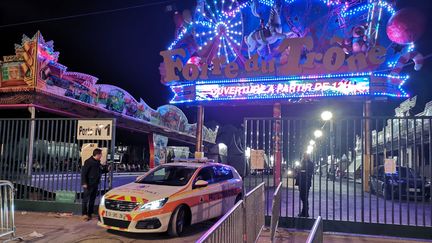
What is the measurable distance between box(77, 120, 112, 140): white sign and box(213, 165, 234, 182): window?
10.4 ft

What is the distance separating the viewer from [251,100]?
21.3 m

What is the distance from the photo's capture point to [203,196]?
9.45m

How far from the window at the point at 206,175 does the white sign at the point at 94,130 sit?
294 cm

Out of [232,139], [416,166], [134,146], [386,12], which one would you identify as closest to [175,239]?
[416,166]

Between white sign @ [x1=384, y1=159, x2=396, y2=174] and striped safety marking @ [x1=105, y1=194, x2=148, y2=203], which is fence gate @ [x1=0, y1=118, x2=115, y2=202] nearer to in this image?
striped safety marking @ [x1=105, y1=194, x2=148, y2=203]

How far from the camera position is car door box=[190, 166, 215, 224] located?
9.15 metres

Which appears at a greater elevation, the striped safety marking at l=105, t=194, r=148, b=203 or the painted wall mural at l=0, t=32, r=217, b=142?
the painted wall mural at l=0, t=32, r=217, b=142

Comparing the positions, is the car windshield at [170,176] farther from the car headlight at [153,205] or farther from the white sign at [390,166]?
the white sign at [390,166]

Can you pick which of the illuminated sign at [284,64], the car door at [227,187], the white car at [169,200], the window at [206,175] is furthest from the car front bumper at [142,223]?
the illuminated sign at [284,64]

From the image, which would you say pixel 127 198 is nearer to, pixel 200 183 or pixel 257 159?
pixel 200 183

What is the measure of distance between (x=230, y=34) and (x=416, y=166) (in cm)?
1590

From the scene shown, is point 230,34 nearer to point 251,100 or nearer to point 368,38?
point 251,100

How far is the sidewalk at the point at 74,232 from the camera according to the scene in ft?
26.8

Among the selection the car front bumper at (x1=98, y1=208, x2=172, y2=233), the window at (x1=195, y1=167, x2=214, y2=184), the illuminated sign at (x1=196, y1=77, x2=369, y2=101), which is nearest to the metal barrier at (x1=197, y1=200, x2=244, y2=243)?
the car front bumper at (x1=98, y1=208, x2=172, y2=233)
